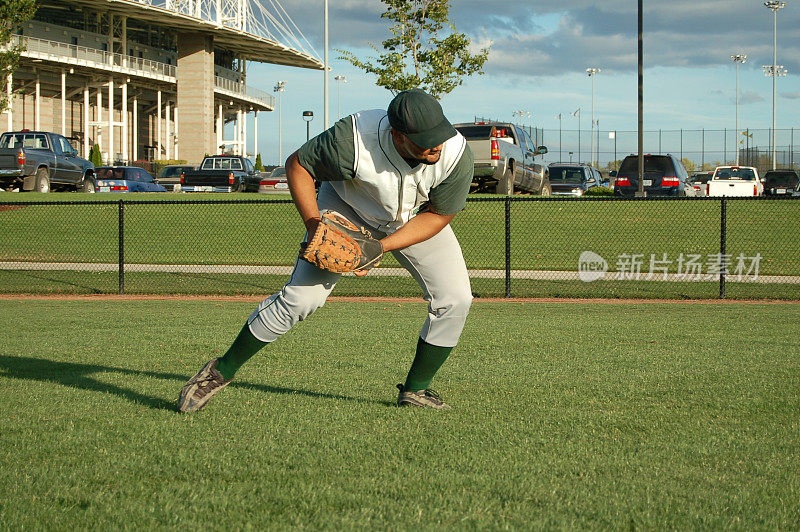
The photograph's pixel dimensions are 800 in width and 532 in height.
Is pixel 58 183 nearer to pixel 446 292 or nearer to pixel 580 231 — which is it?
pixel 580 231

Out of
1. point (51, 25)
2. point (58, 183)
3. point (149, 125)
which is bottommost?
point (58, 183)

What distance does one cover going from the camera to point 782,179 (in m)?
35.3

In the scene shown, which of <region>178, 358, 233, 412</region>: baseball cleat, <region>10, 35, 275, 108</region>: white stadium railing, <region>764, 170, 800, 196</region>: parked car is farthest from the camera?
<region>10, 35, 275, 108</region>: white stadium railing

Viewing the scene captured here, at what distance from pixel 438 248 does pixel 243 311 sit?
629 centimetres

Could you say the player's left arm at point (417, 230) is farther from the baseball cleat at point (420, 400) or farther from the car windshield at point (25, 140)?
the car windshield at point (25, 140)

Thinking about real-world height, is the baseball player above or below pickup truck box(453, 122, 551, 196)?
below

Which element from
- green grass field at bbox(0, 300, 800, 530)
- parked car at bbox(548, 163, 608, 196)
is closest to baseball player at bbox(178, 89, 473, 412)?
green grass field at bbox(0, 300, 800, 530)

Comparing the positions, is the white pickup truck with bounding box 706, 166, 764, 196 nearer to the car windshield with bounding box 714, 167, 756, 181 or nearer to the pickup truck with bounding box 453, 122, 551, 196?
the car windshield with bounding box 714, 167, 756, 181

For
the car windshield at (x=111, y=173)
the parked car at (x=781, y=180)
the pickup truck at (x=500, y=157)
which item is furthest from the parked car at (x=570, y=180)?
the car windshield at (x=111, y=173)

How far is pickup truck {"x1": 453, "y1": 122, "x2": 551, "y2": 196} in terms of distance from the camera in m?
19.6

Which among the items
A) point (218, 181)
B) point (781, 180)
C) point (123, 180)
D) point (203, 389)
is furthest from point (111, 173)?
point (203, 389)

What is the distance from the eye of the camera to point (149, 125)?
68.8m

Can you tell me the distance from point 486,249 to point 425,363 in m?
12.3

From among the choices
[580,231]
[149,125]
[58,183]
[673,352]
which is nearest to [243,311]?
[673,352]
